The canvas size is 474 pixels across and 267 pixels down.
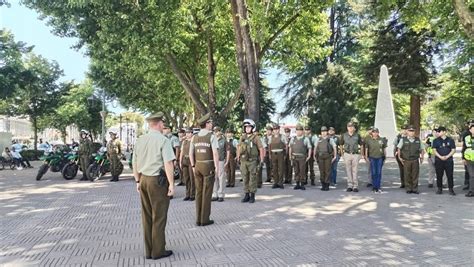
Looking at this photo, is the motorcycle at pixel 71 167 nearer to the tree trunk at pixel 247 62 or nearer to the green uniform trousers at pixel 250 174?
the tree trunk at pixel 247 62

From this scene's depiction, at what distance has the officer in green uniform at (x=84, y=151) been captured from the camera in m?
17.4

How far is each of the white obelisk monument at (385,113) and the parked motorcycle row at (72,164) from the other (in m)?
16.1

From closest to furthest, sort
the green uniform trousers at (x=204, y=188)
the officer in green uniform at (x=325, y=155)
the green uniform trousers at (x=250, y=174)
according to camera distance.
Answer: the green uniform trousers at (x=204, y=188) < the green uniform trousers at (x=250, y=174) < the officer in green uniform at (x=325, y=155)

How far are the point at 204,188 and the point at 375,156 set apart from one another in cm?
650

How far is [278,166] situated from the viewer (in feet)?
46.9

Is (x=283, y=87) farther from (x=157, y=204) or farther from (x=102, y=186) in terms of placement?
(x=157, y=204)

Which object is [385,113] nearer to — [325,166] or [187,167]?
[325,166]

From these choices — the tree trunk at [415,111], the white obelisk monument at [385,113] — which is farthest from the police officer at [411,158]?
the tree trunk at [415,111]

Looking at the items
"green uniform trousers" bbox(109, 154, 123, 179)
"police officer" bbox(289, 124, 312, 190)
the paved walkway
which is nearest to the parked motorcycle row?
"green uniform trousers" bbox(109, 154, 123, 179)

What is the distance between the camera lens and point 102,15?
20.1m

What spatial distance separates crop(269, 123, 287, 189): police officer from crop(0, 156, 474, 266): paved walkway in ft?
5.32

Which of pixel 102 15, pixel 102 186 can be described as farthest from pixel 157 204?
pixel 102 15

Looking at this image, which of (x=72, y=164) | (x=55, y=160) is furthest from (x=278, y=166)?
(x=55, y=160)

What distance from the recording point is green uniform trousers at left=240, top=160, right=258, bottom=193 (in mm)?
10938
